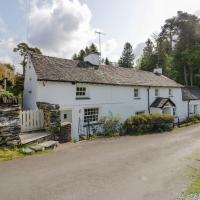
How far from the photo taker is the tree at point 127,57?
Answer: 73.8 m

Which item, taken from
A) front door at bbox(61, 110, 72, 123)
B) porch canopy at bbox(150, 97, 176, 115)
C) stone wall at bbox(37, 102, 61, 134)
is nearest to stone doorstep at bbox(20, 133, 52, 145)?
stone wall at bbox(37, 102, 61, 134)

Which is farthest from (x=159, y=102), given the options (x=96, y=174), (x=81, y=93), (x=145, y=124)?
(x=96, y=174)

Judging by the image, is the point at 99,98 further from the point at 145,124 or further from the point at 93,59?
the point at 93,59

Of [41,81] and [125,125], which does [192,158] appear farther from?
[41,81]

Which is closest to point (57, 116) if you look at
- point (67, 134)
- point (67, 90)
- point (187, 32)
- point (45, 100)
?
point (67, 134)

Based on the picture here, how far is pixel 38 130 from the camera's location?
15289 mm

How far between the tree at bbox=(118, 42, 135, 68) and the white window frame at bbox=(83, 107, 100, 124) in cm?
5359

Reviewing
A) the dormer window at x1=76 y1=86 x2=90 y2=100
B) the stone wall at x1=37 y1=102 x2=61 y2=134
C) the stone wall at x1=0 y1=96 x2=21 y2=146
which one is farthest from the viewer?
the dormer window at x1=76 y1=86 x2=90 y2=100

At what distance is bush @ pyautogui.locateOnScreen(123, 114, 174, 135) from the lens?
20312 millimetres

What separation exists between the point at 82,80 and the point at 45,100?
4.04 meters

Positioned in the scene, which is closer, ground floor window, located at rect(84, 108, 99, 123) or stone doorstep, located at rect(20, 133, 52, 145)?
stone doorstep, located at rect(20, 133, 52, 145)

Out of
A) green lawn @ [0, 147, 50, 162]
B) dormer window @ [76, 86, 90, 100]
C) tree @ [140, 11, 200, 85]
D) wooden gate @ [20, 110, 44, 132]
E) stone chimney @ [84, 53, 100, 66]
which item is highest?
tree @ [140, 11, 200, 85]

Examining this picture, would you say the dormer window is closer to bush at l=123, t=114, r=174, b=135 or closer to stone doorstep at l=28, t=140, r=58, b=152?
bush at l=123, t=114, r=174, b=135

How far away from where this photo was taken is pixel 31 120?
589 inches
